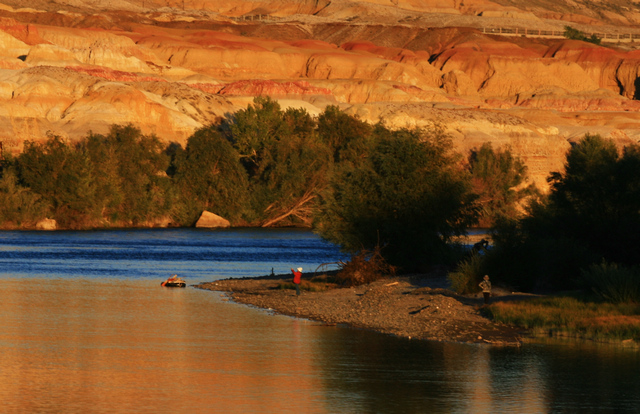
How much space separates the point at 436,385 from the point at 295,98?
418 ft

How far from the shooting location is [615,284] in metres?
30.9

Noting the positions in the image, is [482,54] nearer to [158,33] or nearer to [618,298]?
[158,33]

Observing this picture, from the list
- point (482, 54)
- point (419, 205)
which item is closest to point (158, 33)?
point (482, 54)

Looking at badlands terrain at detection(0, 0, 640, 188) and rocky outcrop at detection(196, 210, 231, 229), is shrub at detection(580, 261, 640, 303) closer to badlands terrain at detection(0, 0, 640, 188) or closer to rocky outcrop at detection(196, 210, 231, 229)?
→ rocky outcrop at detection(196, 210, 231, 229)

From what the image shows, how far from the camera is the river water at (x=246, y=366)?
1950 cm

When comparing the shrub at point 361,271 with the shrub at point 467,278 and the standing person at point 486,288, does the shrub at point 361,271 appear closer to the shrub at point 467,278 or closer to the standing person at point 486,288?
the shrub at point 467,278

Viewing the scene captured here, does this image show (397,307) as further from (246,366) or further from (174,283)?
(174,283)

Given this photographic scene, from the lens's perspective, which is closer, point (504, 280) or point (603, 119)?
point (504, 280)

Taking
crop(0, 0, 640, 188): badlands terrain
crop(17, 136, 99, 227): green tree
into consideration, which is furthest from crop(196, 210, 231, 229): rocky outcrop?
crop(0, 0, 640, 188): badlands terrain

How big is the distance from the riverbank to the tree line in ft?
8.44

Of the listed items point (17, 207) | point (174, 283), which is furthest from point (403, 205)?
point (17, 207)

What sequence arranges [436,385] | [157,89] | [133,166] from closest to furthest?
[436,385], [133,166], [157,89]

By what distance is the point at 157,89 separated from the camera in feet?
402

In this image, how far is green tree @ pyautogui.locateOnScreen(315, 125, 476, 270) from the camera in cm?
4325
